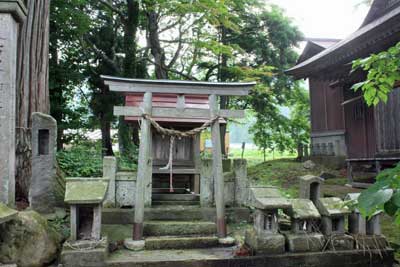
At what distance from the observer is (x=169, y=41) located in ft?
→ 50.8

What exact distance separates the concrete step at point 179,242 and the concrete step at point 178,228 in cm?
18

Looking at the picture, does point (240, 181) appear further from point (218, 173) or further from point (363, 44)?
point (363, 44)

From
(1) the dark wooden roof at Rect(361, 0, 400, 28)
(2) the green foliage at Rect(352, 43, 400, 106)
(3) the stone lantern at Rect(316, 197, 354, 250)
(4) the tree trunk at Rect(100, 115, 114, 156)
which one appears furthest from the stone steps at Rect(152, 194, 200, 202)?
(4) the tree trunk at Rect(100, 115, 114, 156)

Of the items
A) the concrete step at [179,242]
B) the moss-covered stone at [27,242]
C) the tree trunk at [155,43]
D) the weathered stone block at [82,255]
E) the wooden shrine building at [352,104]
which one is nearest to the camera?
the moss-covered stone at [27,242]

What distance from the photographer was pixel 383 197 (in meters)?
2.00

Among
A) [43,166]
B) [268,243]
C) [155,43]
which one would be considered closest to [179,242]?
[268,243]

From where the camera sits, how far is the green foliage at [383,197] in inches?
78.4

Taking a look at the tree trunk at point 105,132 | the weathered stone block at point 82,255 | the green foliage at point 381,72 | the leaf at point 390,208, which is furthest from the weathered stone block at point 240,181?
the tree trunk at point 105,132

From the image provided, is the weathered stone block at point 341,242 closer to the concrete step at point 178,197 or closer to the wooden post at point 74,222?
the concrete step at point 178,197

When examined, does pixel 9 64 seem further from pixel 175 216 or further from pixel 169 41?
pixel 169 41

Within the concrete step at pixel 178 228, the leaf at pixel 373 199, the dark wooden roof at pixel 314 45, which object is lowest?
the concrete step at pixel 178 228

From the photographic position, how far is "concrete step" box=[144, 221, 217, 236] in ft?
16.5

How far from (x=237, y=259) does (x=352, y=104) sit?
9.85 m

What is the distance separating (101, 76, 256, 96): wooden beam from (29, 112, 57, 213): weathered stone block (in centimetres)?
139
